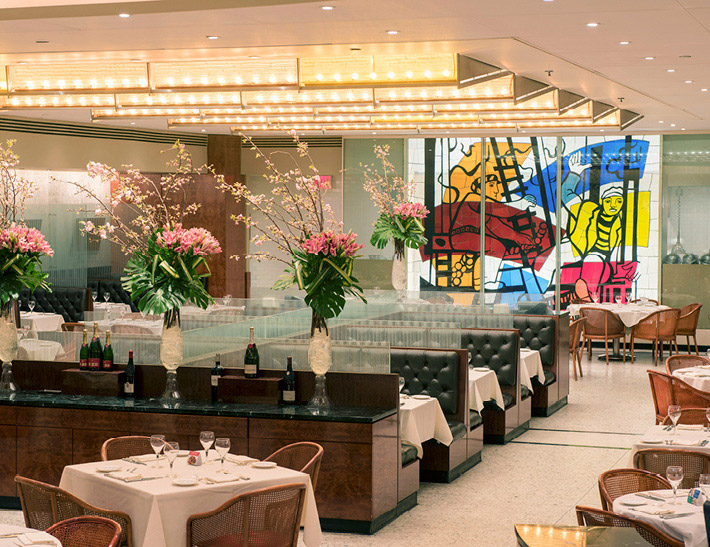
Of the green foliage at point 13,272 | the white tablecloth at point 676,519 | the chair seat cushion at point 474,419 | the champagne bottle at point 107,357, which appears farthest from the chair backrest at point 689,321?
the white tablecloth at point 676,519

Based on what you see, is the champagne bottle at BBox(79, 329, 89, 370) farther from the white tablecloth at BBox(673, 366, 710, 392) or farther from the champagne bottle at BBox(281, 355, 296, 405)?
the white tablecloth at BBox(673, 366, 710, 392)

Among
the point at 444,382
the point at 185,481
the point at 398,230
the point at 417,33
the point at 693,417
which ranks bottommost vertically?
the point at 693,417

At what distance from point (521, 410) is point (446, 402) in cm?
204

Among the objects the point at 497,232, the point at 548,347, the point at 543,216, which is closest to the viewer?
the point at 548,347

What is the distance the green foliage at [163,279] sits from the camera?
23.6 ft

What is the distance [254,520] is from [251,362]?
83.3 inches

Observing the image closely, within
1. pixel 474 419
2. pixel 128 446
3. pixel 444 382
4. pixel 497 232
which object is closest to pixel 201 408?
pixel 128 446

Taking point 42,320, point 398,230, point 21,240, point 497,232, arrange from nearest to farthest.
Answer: point 21,240 → point 398,230 → point 42,320 → point 497,232

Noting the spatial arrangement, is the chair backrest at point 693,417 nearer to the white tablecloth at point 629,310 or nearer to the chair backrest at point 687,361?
the chair backrest at point 687,361

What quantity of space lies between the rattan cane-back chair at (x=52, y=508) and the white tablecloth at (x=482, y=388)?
4.21m

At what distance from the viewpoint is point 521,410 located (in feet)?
33.3

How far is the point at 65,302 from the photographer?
14375mm

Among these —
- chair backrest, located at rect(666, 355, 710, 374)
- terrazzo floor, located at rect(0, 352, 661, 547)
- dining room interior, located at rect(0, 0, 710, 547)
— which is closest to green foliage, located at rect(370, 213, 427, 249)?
dining room interior, located at rect(0, 0, 710, 547)

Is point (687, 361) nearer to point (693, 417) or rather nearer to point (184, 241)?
point (693, 417)
